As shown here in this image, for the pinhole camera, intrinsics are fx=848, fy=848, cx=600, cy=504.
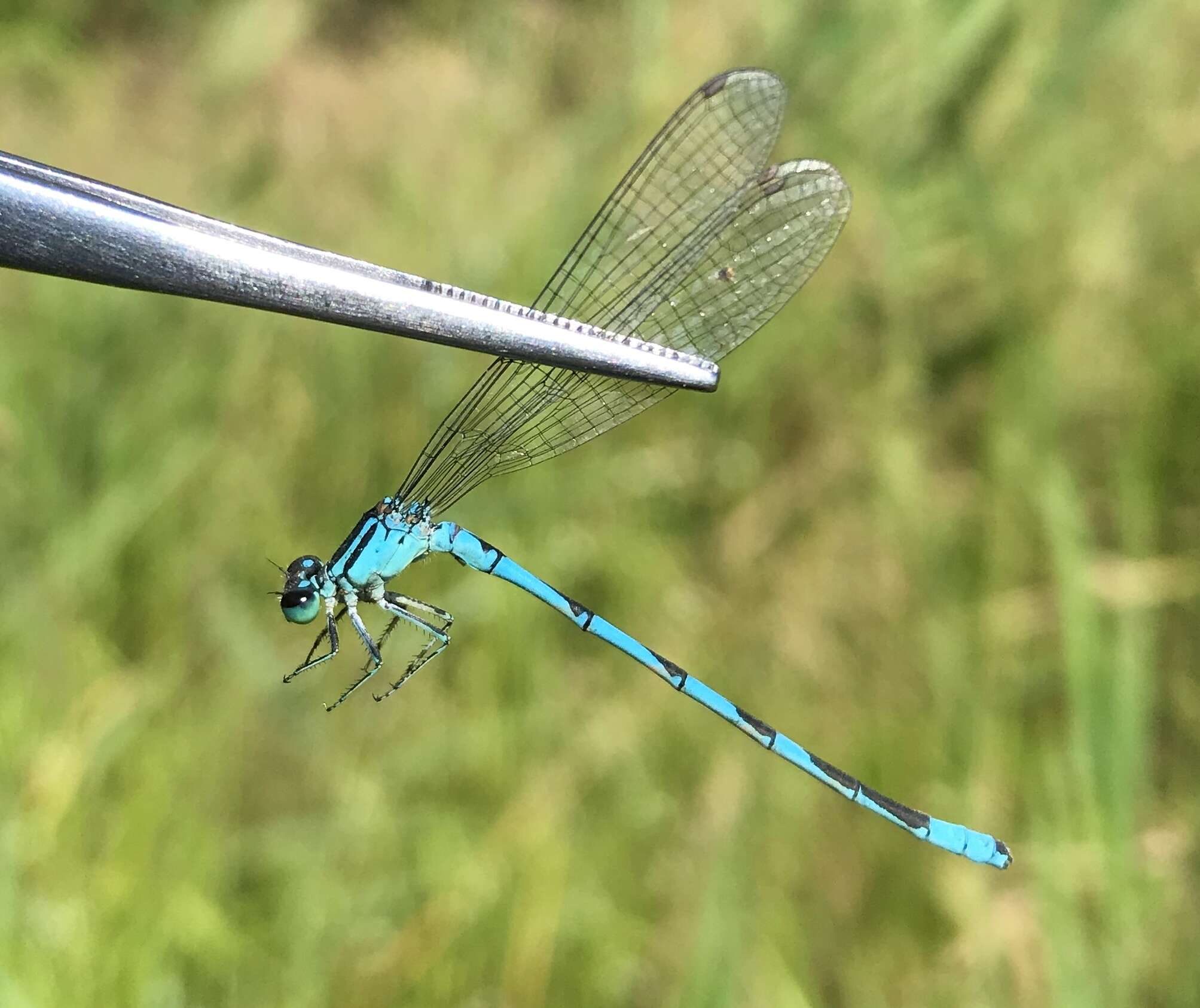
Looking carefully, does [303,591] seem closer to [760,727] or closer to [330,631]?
[330,631]

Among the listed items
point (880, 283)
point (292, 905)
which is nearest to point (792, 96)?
point (880, 283)

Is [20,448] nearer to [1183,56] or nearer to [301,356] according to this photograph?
[301,356]

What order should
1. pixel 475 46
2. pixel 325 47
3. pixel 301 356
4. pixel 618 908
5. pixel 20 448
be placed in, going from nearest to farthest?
pixel 618 908 < pixel 20 448 < pixel 301 356 < pixel 475 46 < pixel 325 47

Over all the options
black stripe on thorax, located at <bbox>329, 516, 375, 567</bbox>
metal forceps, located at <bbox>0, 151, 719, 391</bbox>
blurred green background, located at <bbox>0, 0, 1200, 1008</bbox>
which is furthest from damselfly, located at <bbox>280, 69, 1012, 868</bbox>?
metal forceps, located at <bbox>0, 151, 719, 391</bbox>

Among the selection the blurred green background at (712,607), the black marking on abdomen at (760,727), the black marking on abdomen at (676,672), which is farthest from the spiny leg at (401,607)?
the black marking on abdomen at (760,727)

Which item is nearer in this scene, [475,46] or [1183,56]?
[1183,56]

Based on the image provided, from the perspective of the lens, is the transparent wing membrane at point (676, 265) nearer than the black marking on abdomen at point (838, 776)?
Yes

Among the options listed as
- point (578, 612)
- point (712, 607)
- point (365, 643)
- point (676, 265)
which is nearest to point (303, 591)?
point (365, 643)

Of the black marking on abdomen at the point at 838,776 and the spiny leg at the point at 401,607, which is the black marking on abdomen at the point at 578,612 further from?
the black marking on abdomen at the point at 838,776
